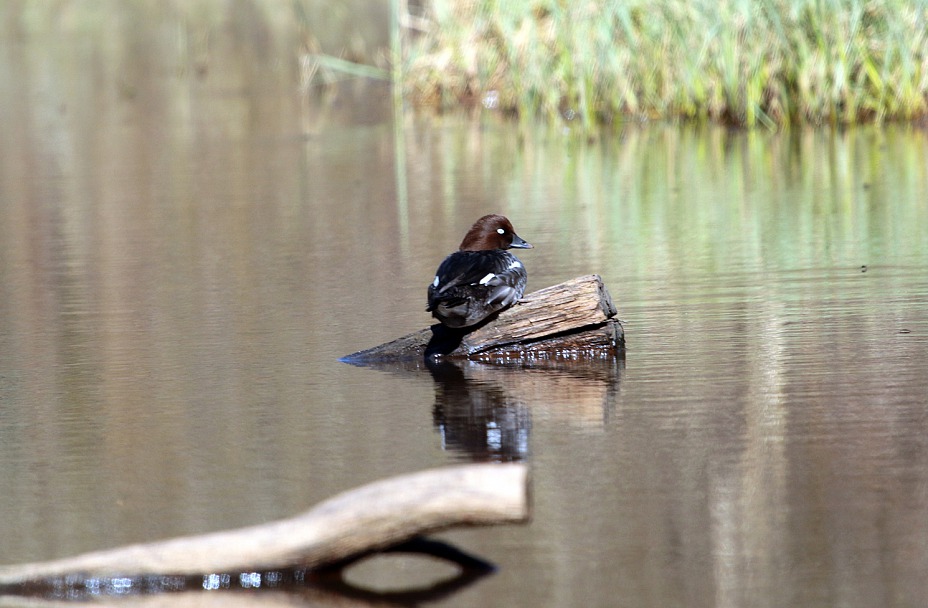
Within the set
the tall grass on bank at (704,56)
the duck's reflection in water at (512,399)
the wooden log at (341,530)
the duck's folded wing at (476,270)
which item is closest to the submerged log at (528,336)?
the duck's reflection in water at (512,399)

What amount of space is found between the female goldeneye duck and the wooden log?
234 cm

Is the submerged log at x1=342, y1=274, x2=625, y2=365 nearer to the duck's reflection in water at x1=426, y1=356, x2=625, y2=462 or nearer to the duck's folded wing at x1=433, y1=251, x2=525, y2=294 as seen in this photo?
the duck's reflection in water at x1=426, y1=356, x2=625, y2=462

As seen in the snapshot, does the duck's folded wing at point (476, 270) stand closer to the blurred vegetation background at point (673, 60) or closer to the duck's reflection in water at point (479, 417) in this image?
the duck's reflection in water at point (479, 417)

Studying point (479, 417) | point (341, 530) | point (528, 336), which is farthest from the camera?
point (528, 336)

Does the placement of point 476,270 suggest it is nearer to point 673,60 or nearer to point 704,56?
point 704,56

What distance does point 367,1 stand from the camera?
94.5 ft

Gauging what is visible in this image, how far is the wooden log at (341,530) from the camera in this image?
3.33 m

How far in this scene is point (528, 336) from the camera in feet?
20.0

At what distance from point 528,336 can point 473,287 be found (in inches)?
15.2

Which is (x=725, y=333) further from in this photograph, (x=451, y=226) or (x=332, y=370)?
(x=451, y=226)

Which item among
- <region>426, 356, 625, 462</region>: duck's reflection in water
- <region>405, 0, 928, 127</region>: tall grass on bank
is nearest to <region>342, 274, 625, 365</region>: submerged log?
<region>426, 356, 625, 462</region>: duck's reflection in water

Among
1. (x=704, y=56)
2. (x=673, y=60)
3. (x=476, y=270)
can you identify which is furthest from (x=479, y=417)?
(x=673, y=60)

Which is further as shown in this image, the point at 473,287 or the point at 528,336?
the point at 528,336

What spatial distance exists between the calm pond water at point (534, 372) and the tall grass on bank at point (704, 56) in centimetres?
95
